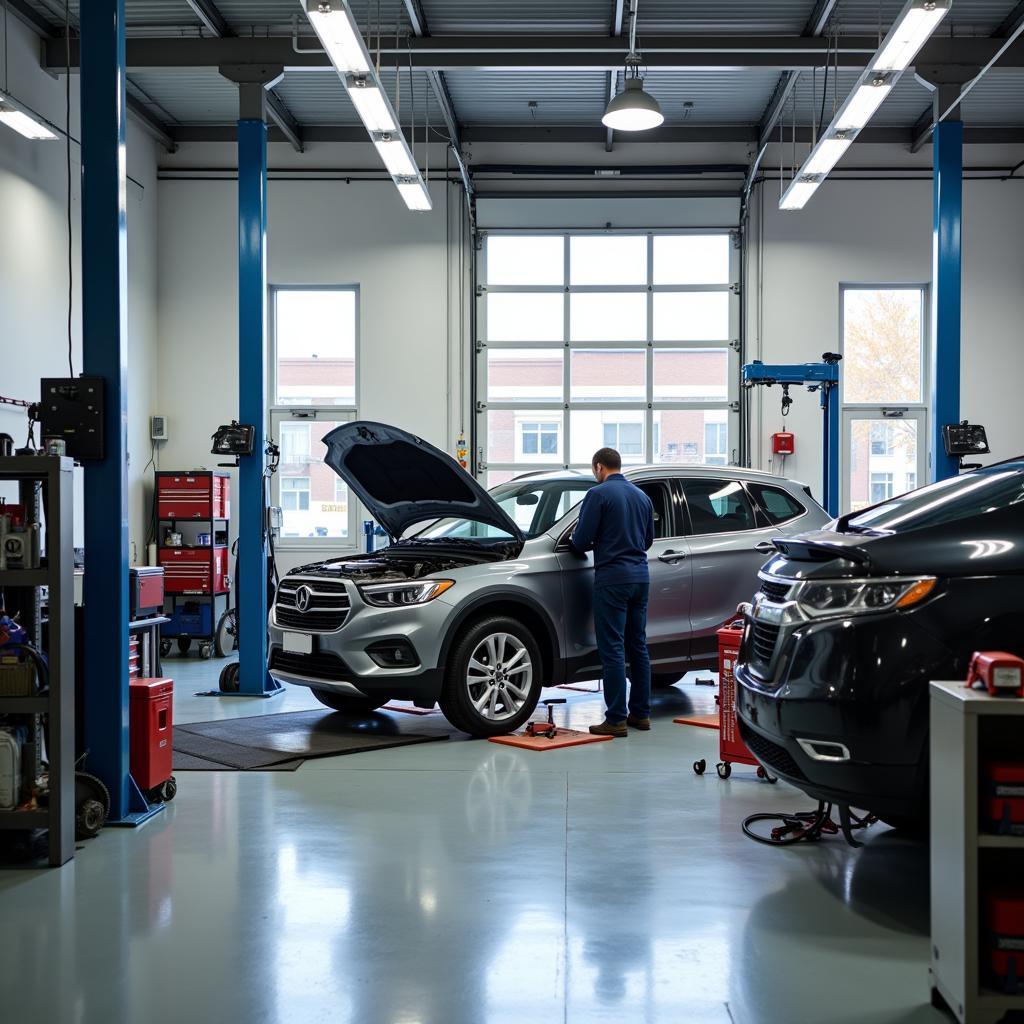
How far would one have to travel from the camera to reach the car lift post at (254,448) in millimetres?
8664

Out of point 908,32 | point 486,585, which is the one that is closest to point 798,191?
point 908,32

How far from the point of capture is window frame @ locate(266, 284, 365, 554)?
1371 centimetres

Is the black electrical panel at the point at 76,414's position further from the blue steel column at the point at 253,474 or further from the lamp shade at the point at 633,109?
the lamp shade at the point at 633,109

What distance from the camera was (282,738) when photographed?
6.80 meters

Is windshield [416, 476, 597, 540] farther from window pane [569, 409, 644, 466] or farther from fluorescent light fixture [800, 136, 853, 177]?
window pane [569, 409, 644, 466]

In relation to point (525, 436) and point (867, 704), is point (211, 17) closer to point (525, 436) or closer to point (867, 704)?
point (525, 436)

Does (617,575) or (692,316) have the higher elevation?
(692,316)

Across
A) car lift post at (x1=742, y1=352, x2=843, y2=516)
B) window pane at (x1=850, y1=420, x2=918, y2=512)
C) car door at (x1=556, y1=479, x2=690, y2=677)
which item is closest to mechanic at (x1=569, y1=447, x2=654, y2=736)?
car door at (x1=556, y1=479, x2=690, y2=677)

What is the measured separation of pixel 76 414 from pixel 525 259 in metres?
9.71

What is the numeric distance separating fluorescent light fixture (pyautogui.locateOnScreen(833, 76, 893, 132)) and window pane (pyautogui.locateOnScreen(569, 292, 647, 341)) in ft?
16.3

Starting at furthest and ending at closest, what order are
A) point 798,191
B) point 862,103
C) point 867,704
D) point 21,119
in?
point 798,191 → point 21,119 → point 862,103 → point 867,704

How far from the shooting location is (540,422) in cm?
1382

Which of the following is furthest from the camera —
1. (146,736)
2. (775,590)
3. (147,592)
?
(147,592)

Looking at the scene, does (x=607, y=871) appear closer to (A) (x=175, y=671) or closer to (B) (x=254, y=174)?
(B) (x=254, y=174)
